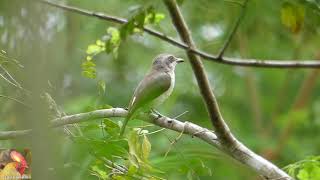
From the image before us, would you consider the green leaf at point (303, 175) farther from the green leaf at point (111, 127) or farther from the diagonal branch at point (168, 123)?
the green leaf at point (111, 127)

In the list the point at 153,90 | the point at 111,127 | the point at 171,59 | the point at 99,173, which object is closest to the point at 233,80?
the point at 171,59

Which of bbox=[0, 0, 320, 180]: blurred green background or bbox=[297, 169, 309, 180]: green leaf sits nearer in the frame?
bbox=[297, 169, 309, 180]: green leaf

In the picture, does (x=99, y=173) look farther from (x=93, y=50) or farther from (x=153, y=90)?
(x=93, y=50)

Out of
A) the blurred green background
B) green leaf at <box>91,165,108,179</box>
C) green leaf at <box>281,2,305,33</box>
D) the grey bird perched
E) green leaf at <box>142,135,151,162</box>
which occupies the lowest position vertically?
the blurred green background

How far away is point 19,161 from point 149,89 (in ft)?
3.06

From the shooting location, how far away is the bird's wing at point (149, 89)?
2.81 meters

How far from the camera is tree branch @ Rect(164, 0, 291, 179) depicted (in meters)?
2.72

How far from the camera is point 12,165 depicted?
7.43 feet

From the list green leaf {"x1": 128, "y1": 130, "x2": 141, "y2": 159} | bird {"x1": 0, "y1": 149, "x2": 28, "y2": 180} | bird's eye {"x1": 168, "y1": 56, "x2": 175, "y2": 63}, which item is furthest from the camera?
bird's eye {"x1": 168, "y1": 56, "x2": 175, "y2": 63}

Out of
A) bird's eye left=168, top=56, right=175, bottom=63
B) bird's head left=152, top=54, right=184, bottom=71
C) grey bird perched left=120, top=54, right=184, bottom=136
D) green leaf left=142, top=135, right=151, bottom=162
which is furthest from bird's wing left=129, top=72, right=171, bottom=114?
bird's eye left=168, top=56, right=175, bottom=63

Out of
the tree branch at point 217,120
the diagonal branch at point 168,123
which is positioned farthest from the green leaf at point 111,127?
the tree branch at point 217,120

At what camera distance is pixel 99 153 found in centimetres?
254

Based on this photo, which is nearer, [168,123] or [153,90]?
[168,123]

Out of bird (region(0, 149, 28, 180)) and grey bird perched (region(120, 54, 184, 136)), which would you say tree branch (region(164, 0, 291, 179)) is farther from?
bird (region(0, 149, 28, 180))
